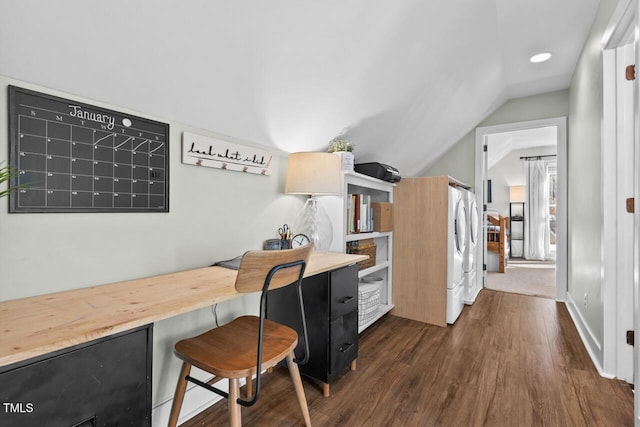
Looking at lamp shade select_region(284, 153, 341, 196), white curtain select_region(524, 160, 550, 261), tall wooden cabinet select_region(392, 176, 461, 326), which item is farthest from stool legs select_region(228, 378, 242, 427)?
white curtain select_region(524, 160, 550, 261)

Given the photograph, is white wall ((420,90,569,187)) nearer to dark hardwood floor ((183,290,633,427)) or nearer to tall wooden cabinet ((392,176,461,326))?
tall wooden cabinet ((392,176,461,326))

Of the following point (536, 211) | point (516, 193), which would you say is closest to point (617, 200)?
point (536, 211)

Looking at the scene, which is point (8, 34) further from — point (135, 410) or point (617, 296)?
point (617, 296)

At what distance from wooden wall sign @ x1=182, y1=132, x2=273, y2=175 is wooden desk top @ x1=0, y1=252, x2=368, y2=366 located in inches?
22.9

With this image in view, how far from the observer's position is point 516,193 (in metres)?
6.89

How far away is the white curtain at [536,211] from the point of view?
21.2ft

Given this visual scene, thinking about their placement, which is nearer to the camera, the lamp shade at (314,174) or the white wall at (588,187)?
the lamp shade at (314,174)

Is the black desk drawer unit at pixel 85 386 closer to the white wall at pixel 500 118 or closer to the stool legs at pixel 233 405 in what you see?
the stool legs at pixel 233 405

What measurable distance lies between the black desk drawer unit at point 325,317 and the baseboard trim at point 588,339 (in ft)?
5.17

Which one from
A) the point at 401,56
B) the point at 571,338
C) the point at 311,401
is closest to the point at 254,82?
the point at 401,56

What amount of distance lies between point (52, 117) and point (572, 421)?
2.58 meters

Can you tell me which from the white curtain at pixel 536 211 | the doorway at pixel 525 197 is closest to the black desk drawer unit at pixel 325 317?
the doorway at pixel 525 197

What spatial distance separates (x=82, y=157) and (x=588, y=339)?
10.9 ft

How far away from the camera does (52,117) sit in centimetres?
109
